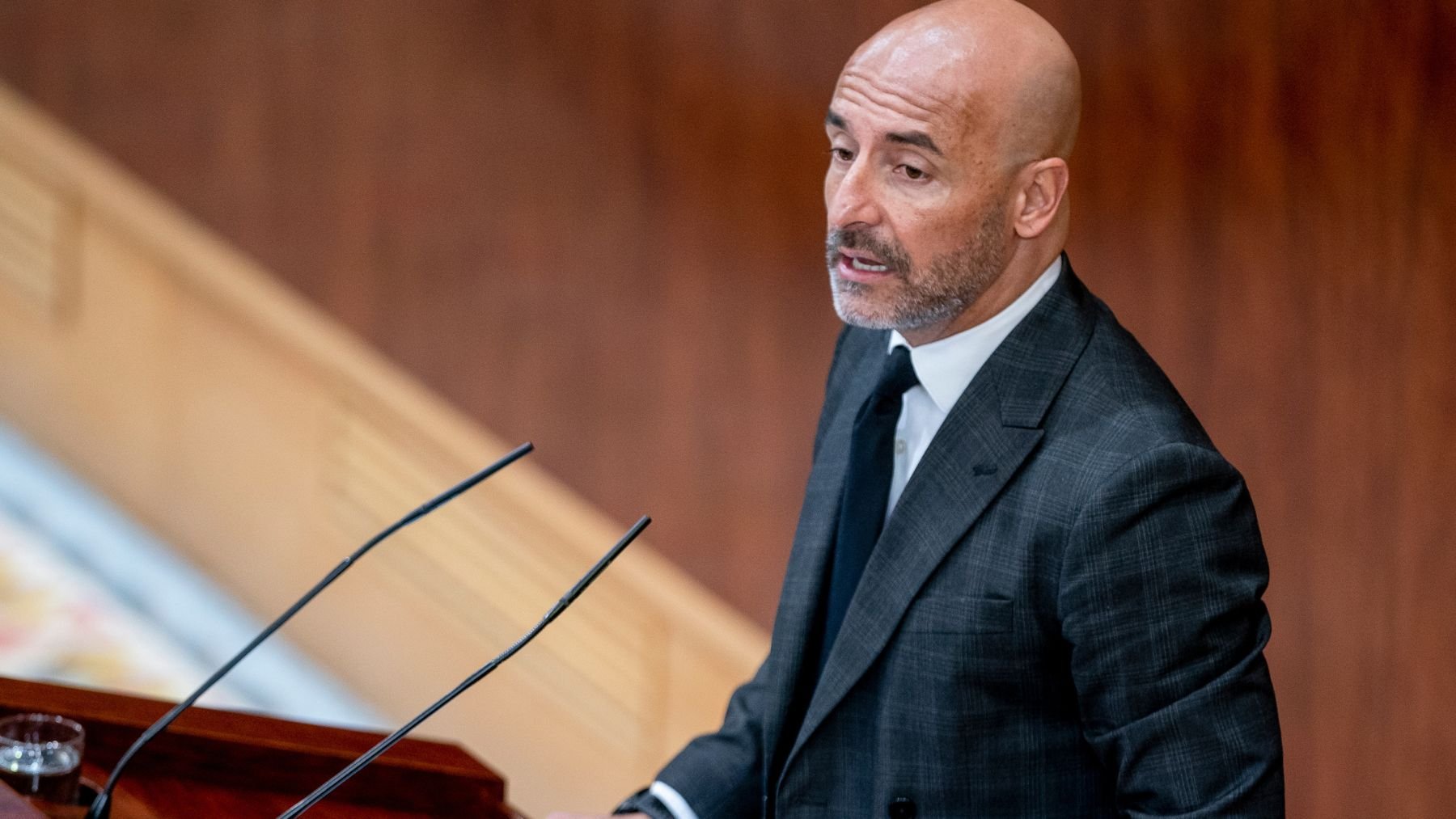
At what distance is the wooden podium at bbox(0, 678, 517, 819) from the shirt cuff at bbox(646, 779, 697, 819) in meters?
0.16

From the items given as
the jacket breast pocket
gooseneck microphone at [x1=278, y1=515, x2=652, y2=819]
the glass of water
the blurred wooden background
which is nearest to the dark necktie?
the jacket breast pocket

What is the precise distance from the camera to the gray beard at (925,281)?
1661 mm

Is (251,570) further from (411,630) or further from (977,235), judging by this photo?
(977,235)

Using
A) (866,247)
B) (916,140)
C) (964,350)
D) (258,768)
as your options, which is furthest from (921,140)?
(258,768)

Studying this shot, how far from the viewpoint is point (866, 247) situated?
1.68 m

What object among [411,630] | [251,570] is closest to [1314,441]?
[411,630]

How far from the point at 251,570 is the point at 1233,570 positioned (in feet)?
10.3

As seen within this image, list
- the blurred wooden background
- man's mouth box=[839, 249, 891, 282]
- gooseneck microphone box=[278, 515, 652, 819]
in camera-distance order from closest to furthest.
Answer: gooseneck microphone box=[278, 515, 652, 819]
man's mouth box=[839, 249, 891, 282]
the blurred wooden background

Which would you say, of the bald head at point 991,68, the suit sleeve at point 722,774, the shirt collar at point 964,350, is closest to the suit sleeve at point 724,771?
the suit sleeve at point 722,774

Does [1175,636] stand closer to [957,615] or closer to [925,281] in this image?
[957,615]

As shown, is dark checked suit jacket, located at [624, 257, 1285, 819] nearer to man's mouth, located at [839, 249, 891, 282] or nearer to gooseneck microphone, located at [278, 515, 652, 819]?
man's mouth, located at [839, 249, 891, 282]

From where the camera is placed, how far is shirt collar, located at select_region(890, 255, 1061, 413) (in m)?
1.73

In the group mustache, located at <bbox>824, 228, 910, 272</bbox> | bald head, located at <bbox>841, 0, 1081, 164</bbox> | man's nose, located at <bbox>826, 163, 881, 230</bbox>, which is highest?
bald head, located at <bbox>841, 0, 1081, 164</bbox>

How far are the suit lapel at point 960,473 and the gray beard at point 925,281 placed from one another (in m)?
0.07
